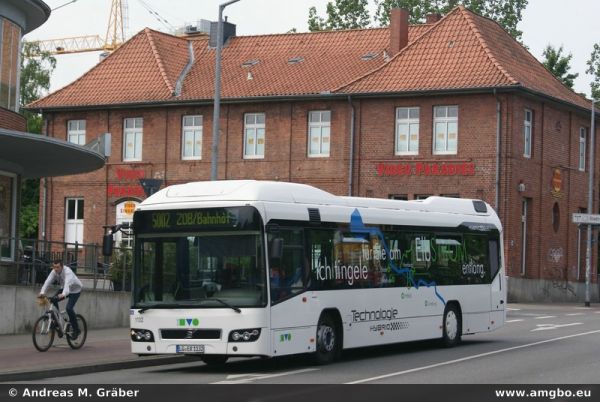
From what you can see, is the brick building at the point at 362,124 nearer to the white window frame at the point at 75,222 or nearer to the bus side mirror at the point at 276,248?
the white window frame at the point at 75,222

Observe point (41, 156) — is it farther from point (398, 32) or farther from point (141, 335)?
point (398, 32)

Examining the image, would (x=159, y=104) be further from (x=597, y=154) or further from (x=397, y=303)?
(x=397, y=303)

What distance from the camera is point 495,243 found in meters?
25.7

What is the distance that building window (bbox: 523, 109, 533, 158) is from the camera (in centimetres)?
5006

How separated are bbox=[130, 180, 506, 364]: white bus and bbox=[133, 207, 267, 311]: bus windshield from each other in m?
0.01

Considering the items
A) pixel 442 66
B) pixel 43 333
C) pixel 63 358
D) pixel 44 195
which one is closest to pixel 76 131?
pixel 44 195

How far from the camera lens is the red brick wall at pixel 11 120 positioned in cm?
2823

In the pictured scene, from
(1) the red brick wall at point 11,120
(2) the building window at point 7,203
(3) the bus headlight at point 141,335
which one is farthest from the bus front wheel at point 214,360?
(1) the red brick wall at point 11,120

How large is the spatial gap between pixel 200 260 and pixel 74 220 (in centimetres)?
3927

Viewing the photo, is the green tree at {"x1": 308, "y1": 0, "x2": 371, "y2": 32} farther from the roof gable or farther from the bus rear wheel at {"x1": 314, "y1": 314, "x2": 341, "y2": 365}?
the bus rear wheel at {"x1": 314, "y1": 314, "x2": 341, "y2": 365}

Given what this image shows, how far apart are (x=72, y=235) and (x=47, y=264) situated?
29332 mm

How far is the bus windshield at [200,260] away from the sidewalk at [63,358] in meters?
1.36

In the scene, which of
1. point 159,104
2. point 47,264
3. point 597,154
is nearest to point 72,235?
point 159,104

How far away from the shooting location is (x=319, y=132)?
52.6 m
